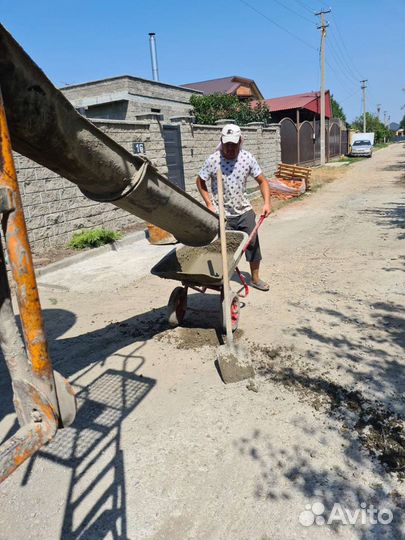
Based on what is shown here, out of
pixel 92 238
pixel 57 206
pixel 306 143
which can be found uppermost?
pixel 306 143

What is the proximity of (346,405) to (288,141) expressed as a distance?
809 inches

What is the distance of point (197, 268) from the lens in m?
4.57

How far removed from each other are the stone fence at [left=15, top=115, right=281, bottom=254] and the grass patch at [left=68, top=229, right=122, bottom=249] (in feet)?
0.55

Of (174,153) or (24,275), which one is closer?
(24,275)

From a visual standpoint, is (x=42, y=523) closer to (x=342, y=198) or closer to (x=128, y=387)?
(x=128, y=387)

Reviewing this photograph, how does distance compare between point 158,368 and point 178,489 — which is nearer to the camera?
point 178,489

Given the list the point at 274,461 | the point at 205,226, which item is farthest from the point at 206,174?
→ the point at 274,461

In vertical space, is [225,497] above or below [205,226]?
below

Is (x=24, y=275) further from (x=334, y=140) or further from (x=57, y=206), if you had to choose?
(x=334, y=140)

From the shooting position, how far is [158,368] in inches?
146

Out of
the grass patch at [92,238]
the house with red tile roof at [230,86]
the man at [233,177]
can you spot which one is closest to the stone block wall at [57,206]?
the grass patch at [92,238]

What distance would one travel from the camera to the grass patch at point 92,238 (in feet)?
26.4

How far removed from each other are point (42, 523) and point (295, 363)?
2225 mm

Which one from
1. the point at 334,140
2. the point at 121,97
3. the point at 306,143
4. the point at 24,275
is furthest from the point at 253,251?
the point at 334,140
